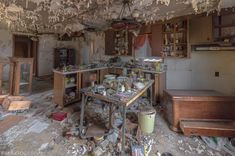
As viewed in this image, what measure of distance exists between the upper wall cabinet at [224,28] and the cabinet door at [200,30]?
202 millimetres

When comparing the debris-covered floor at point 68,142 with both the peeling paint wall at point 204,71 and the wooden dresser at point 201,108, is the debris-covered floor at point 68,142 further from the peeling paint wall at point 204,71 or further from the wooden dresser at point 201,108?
the peeling paint wall at point 204,71

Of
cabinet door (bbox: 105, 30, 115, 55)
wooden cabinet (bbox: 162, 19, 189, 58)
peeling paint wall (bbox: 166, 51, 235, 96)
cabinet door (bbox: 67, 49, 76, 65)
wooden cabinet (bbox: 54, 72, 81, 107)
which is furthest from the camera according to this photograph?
cabinet door (bbox: 67, 49, 76, 65)

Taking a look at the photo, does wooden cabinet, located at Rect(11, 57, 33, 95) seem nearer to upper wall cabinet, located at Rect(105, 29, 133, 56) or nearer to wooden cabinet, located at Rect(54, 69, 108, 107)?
wooden cabinet, located at Rect(54, 69, 108, 107)

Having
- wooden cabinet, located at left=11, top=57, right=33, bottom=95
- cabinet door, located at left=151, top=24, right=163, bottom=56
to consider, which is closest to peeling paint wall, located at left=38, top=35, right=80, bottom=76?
wooden cabinet, located at left=11, top=57, right=33, bottom=95

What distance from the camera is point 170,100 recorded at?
3.17m

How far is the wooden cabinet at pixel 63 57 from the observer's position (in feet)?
26.2

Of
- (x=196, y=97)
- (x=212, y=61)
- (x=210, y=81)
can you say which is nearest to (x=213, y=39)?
(x=212, y=61)

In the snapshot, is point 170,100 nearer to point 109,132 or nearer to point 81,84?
point 109,132

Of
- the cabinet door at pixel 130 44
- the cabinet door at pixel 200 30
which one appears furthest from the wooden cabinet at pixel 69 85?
the cabinet door at pixel 200 30

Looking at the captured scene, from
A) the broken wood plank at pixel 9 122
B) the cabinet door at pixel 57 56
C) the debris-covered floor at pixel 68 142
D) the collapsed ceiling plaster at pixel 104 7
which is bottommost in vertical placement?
the debris-covered floor at pixel 68 142

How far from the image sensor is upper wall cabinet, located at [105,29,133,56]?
5.92m

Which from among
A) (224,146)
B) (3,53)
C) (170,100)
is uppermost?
(3,53)

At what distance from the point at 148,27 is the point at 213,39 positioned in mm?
1980

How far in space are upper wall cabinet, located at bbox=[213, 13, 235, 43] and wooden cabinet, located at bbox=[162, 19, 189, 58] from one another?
2.78 ft
